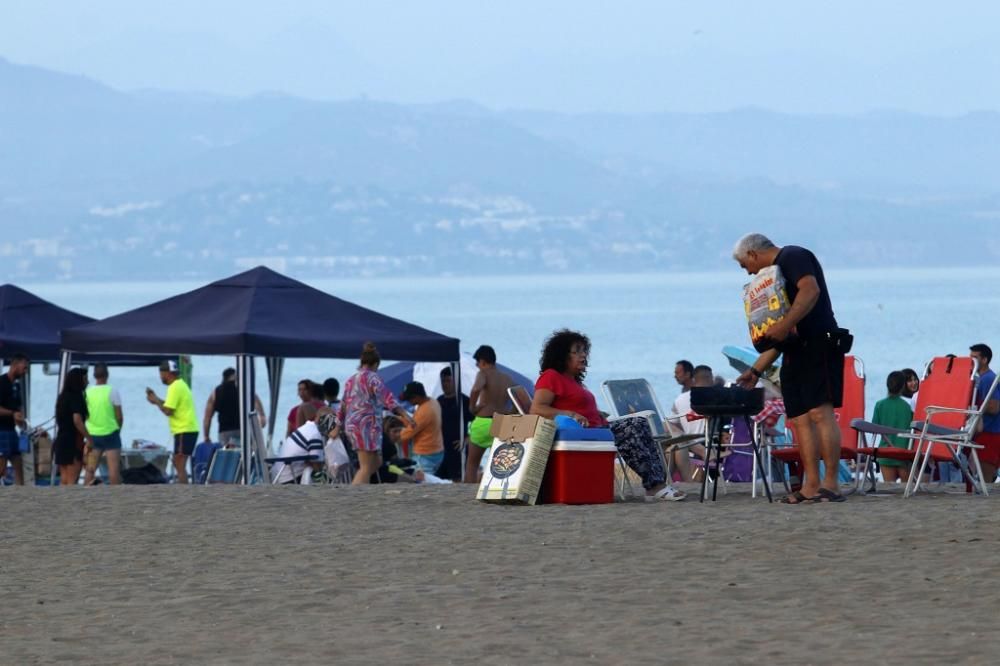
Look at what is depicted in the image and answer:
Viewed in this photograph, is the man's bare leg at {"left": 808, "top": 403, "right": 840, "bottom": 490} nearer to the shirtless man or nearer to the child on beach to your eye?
the child on beach

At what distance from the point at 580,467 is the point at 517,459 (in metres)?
0.33

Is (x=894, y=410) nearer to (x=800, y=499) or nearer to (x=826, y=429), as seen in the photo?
(x=800, y=499)

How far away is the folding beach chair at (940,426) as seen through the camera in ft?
33.4

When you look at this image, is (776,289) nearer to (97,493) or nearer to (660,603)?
(660,603)

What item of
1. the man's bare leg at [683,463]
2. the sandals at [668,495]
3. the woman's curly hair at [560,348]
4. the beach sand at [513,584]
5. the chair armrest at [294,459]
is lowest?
the beach sand at [513,584]

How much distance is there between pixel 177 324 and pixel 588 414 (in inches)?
247

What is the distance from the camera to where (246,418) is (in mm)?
15539

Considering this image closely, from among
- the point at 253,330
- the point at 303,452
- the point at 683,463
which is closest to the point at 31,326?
the point at 253,330

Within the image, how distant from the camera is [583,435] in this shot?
33.6 ft

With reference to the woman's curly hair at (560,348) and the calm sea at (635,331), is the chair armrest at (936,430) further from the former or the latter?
the calm sea at (635,331)

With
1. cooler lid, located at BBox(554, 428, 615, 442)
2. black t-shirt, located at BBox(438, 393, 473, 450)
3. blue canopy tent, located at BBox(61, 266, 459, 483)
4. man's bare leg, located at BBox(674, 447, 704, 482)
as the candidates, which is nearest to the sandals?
Result: cooler lid, located at BBox(554, 428, 615, 442)

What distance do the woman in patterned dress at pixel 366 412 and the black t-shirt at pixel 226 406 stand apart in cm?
443

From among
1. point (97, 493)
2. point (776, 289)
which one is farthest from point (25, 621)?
point (97, 493)

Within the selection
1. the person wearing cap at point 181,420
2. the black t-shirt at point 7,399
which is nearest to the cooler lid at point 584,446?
the black t-shirt at point 7,399
